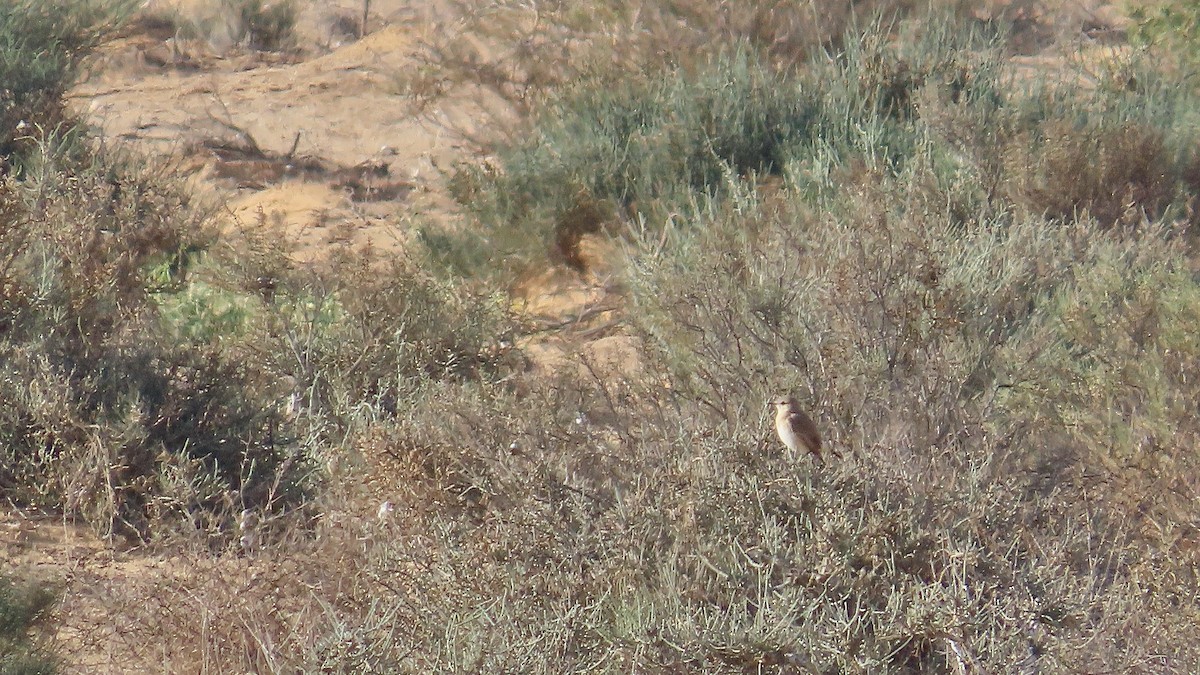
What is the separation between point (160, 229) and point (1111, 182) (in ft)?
15.7

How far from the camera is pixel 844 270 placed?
204 inches

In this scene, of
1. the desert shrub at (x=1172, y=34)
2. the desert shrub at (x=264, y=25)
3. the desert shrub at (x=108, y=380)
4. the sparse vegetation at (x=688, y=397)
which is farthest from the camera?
the desert shrub at (x=264, y=25)

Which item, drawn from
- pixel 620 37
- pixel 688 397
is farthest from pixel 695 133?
pixel 688 397

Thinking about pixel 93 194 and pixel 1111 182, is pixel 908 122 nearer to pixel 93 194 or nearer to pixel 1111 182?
pixel 1111 182

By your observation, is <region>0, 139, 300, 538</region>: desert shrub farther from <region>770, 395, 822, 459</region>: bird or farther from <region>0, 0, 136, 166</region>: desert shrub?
<region>770, 395, 822, 459</region>: bird

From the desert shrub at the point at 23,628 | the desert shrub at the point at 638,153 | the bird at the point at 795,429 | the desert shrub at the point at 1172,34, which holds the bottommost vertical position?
the desert shrub at the point at 638,153

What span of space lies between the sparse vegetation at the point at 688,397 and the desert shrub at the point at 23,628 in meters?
0.42

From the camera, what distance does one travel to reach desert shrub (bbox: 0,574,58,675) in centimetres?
319

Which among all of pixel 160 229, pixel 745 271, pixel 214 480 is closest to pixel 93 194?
pixel 160 229

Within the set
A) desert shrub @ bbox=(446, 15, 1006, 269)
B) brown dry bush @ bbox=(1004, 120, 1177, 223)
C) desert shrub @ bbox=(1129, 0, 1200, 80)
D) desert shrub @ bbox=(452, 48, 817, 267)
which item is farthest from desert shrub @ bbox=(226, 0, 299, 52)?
brown dry bush @ bbox=(1004, 120, 1177, 223)

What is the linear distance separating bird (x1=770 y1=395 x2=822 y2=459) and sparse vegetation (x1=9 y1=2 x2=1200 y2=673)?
12 centimetres

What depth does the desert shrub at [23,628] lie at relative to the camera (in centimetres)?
319

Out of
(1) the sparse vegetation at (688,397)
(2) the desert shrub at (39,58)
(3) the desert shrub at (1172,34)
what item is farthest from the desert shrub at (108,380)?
(3) the desert shrub at (1172,34)

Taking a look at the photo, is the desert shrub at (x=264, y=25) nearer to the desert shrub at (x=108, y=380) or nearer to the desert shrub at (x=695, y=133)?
the desert shrub at (x=695, y=133)
